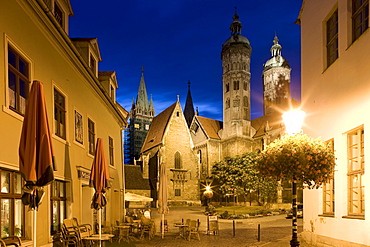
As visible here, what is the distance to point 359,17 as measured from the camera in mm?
8789

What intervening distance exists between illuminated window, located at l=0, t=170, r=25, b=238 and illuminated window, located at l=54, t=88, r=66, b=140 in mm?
3120

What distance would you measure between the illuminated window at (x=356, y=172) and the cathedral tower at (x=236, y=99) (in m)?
56.2

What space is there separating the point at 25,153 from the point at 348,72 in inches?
297

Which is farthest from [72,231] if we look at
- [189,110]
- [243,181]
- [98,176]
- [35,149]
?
[189,110]

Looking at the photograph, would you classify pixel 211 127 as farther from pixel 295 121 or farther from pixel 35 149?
pixel 35 149

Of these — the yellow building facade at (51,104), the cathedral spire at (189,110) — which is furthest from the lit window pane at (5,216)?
the cathedral spire at (189,110)

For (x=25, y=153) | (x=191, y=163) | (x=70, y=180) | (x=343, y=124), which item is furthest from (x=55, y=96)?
→ (x=191, y=163)

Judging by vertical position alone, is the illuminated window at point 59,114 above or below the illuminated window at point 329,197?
above

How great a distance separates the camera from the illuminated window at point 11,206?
7.61m

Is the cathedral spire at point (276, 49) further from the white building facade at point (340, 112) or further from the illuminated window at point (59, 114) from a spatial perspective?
the illuminated window at point (59, 114)

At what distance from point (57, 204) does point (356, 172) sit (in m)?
8.46

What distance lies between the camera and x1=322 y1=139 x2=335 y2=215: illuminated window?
1054 cm

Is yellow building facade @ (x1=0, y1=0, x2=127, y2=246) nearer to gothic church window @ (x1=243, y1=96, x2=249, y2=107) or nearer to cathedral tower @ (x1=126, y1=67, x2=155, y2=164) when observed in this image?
gothic church window @ (x1=243, y1=96, x2=249, y2=107)

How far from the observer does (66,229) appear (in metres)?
10.7
